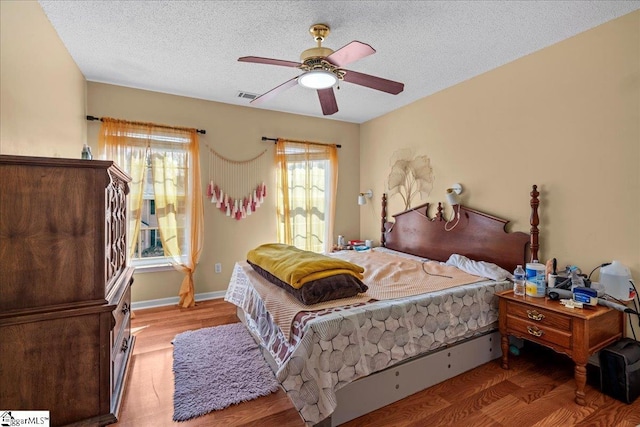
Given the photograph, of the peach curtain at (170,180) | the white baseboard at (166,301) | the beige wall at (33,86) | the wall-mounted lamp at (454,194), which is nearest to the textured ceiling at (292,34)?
the beige wall at (33,86)

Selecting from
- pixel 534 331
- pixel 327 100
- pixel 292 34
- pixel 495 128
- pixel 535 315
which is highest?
pixel 292 34

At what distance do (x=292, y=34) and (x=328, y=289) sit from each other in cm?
195

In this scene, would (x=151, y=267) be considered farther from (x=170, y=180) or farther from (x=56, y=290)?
(x=56, y=290)

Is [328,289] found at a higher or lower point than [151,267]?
higher

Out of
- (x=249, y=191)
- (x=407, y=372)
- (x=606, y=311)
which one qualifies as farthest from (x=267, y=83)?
(x=606, y=311)

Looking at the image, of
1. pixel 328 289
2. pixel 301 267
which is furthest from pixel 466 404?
pixel 301 267

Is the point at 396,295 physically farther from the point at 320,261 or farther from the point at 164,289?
the point at 164,289

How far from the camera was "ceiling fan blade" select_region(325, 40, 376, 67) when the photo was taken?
1778 millimetres

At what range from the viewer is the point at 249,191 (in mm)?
4043

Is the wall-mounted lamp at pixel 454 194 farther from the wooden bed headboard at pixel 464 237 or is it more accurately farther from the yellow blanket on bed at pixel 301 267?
the yellow blanket on bed at pixel 301 267

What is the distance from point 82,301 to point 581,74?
3.62 meters

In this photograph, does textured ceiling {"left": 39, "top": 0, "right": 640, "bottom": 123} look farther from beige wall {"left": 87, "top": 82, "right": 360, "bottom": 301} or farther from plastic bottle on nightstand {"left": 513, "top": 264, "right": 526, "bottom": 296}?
plastic bottle on nightstand {"left": 513, "top": 264, "right": 526, "bottom": 296}

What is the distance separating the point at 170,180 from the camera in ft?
11.7

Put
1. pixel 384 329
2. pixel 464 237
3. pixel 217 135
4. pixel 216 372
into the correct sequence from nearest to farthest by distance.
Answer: pixel 384 329 < pixel 216 372 < pixel 464 237 < pixel 217 135
